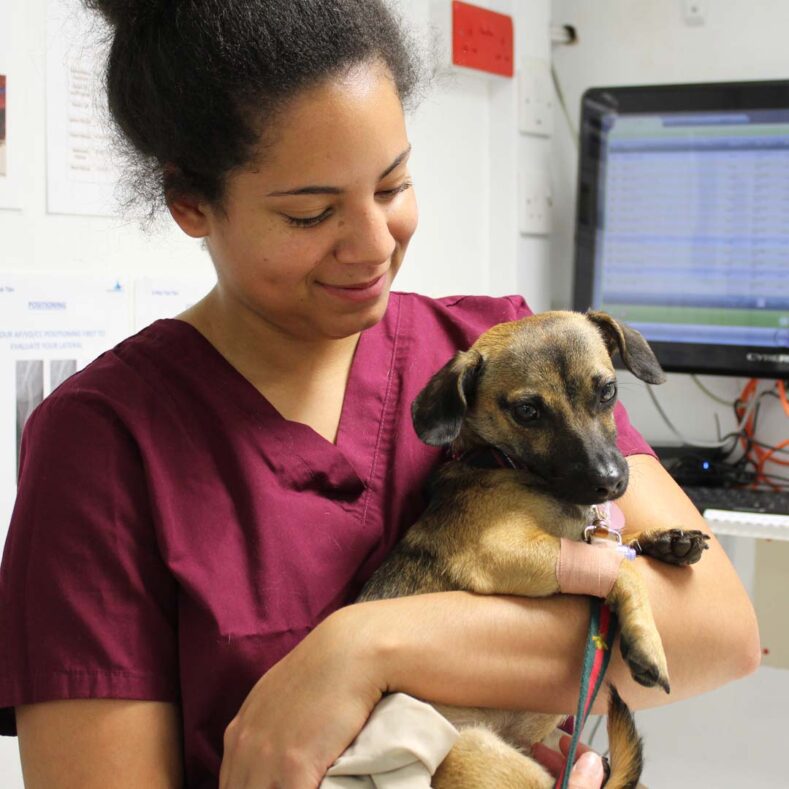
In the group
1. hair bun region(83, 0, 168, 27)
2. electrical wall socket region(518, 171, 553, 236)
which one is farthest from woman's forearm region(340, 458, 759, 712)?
electrical wall socket region(518, 171, 553, 236)

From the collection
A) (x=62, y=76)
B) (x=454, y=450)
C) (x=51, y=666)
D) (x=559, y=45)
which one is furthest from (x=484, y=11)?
(x=51, y=666)

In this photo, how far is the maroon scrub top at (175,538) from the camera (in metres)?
1.02

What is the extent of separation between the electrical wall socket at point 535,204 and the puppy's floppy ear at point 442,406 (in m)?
1.29

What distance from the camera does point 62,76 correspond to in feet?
5.18

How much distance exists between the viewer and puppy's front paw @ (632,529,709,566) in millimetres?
1115

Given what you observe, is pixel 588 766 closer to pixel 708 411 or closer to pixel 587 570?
pixel 587 570

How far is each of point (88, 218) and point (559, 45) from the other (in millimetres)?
1382

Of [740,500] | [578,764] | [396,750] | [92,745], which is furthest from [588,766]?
[740,500]

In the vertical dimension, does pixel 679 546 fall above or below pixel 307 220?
below

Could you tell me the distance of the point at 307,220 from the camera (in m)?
1.07

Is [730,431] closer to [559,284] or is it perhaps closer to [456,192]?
[559,284]

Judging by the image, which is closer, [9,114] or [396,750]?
[396,750]

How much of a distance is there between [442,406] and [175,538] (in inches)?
13.0

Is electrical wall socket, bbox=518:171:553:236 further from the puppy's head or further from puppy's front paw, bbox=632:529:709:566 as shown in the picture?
puppy's front paw, bbox=632:529:709:566
